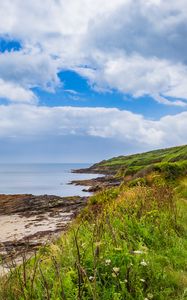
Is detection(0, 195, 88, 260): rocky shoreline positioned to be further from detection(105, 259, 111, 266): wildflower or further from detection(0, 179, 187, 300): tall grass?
detection(105, 259, 111, 266): wildflower

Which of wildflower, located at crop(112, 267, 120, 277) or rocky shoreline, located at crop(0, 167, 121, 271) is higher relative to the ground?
wildflower, located at crop(112, 267, 120, 277)

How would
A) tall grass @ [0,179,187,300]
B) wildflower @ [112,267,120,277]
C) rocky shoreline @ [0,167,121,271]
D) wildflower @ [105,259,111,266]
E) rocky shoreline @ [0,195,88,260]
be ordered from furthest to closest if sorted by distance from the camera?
1. rocky shoreline @ [0,195,88,260]
2. rocky shoreline @ [0,167,121,271]
3. wildflower @ [105,259,111,266]
4. wildflower @ [112,267,120,277]
5. tall grass @ [0,179,187,300]

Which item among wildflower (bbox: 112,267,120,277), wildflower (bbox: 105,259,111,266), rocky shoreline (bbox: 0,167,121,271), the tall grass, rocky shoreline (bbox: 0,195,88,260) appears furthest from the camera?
rocky shoreline (bbox: 0,195,88,260)

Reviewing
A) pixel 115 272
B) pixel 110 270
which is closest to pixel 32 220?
pixel 110 270

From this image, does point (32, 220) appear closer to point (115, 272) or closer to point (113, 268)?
point (115, 272)

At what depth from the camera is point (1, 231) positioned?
35.4m

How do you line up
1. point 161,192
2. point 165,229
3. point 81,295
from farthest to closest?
1. point 161,192
2. point 165,229
3. point 81,295

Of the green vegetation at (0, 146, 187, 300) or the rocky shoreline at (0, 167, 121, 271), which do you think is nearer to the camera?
the green vegetation at (0, 146, 187, 300)

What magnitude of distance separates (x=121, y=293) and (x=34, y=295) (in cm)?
130

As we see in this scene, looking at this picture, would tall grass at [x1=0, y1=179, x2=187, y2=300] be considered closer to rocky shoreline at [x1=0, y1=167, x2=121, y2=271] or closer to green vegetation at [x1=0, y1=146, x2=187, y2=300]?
green vegetation at [x1=0, y1=146, x2=187, y2=300]

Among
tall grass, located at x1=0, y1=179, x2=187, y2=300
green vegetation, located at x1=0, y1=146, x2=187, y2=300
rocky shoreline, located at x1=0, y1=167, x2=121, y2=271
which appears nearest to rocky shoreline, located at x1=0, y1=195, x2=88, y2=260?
rocky shoreline, located at x1=0, y1=167, x2=121, y2=271

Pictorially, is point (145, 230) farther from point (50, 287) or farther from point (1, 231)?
point (1, 231)

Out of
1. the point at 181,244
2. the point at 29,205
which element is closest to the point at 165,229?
the point at 181,244

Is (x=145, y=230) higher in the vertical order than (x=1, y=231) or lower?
higher
